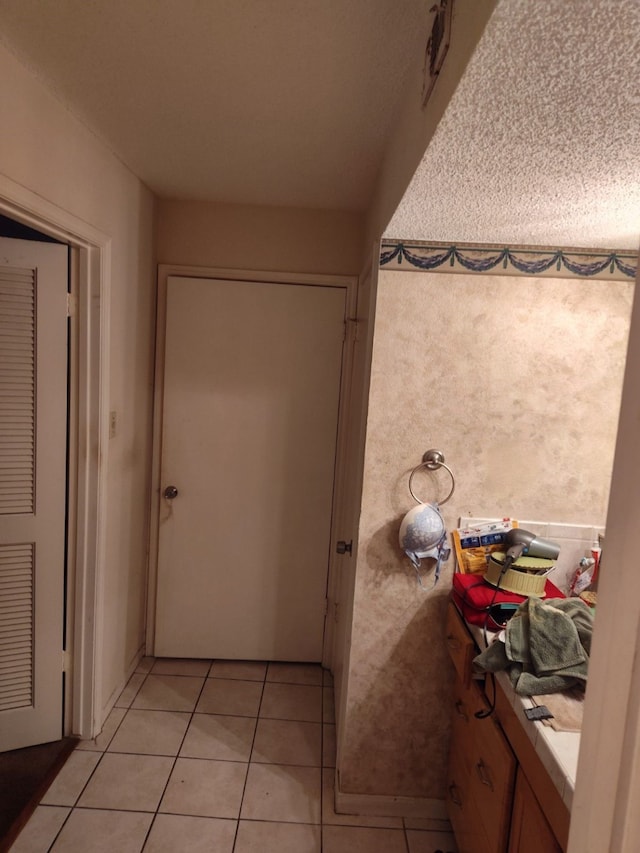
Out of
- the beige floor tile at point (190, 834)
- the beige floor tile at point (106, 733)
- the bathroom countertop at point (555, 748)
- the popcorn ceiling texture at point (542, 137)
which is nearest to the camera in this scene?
the popcorn ceiling texture at point (542, 137)

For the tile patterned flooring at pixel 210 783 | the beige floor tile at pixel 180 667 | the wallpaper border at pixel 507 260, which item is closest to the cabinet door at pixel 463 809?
the tile patterned flooring at pixel 210 783

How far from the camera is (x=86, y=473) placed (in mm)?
1886

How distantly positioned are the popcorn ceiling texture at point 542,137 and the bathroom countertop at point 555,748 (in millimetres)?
1029

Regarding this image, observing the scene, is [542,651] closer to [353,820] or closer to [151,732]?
[353,820]

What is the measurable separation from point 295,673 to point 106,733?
2.97ft

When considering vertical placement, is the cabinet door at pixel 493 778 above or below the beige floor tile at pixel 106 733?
above

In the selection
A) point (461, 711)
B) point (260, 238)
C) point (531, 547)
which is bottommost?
point (461, 711)

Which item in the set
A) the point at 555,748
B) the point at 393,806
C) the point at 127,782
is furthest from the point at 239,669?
the point at 555,748

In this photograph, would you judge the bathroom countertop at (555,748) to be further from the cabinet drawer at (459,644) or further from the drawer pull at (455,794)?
the drawer pull at (455,794)

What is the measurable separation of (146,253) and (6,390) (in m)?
0.90

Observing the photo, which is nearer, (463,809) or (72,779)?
(463,809)

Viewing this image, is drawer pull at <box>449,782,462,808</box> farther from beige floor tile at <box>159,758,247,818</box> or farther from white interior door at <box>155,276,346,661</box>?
white interior door at <box>155,276,346,661</box>

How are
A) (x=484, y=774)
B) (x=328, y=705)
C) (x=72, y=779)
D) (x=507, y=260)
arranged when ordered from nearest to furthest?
(x=484, y=774) → (x=507, y=260) → (x=72, y=779) → (x=328, y=705)

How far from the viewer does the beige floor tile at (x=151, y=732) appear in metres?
2.00
